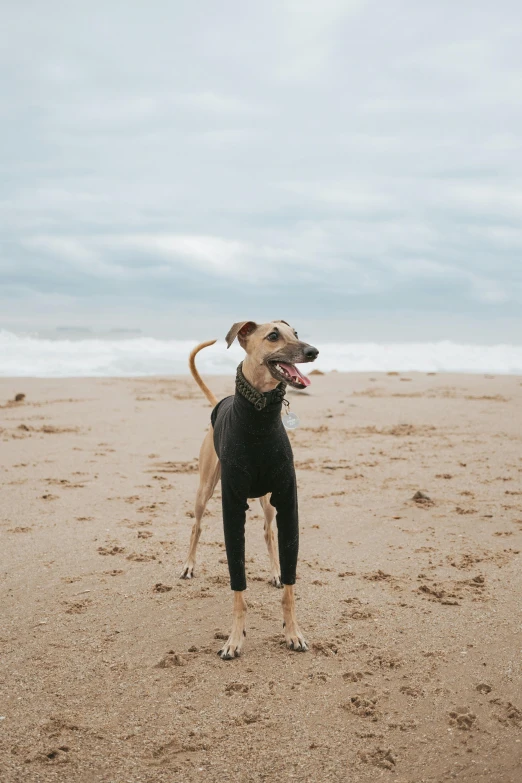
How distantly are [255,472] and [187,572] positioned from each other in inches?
55.3

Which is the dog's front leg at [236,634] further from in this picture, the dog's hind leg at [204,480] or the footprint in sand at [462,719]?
the footprint in sand at [462,719]

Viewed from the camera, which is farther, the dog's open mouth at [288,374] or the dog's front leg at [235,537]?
the dog's front leg at [235,537]

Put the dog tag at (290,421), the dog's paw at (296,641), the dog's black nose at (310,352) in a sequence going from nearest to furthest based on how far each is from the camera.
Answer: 1. the dog's black nose at (310,352)
2. the dog's paw at (296,641)
3. the dog tag at (290,421)

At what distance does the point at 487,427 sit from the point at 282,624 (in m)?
6.29

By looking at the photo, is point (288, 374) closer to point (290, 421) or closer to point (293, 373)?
point (293, 373)

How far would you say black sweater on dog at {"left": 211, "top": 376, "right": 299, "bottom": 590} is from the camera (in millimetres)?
3215

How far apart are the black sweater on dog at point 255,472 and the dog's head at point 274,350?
152 mm

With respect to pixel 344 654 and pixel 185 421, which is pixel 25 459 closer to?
pixel 185 421

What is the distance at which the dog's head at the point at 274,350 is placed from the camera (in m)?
3.05

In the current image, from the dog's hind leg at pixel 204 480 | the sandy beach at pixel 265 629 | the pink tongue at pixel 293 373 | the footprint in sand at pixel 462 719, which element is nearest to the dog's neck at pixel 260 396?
the pink tongue at pixel 293 373

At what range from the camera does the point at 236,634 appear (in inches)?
129

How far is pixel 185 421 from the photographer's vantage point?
33.0ft

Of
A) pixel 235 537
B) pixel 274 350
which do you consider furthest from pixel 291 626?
pixel 274 350

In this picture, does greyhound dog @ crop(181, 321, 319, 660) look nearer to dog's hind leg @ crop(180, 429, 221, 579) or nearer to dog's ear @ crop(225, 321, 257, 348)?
dog's ear @ crop(225, 321, 257, 348)
